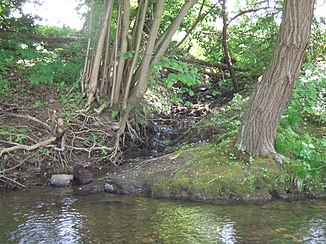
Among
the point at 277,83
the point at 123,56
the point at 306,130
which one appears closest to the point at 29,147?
the point at 123,56

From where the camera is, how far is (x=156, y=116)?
997cm

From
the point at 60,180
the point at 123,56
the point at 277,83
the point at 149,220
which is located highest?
the point at 123,56

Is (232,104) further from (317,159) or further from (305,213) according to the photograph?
(305,213)

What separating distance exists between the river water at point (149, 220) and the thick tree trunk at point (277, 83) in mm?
1040

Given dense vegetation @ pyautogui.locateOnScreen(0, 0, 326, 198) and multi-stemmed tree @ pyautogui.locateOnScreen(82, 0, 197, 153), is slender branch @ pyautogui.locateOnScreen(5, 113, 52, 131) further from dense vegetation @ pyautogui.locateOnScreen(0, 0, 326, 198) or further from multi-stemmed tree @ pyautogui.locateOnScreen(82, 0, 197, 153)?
multi-stemmed tree @ pyautogui.locateOnScreen(82, 0, 197, 153)

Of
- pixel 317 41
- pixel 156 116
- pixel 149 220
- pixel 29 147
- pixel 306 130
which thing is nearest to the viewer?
pixel 149 220

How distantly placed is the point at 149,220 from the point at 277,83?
8.85 feet

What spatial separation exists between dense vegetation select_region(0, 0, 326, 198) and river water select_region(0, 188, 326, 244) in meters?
0.62

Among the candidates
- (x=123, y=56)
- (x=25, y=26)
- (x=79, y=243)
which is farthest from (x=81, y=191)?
(x=25, y=26)

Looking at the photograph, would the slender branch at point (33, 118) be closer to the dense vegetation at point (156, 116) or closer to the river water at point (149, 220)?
the dense vegetation at point (156, 116)

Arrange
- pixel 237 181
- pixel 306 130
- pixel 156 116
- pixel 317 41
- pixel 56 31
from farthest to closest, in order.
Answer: pixel 56 31
pixel 156 116
pixel 317 41
pixel 306 130
pixel 237 181

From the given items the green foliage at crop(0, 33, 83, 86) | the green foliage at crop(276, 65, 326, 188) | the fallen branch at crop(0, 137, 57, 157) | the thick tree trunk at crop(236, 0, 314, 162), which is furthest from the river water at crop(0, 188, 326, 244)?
the green foliage at crop(0, 33, 83, 86)

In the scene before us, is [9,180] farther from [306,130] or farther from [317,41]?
[317,41]

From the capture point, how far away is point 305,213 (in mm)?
4953
